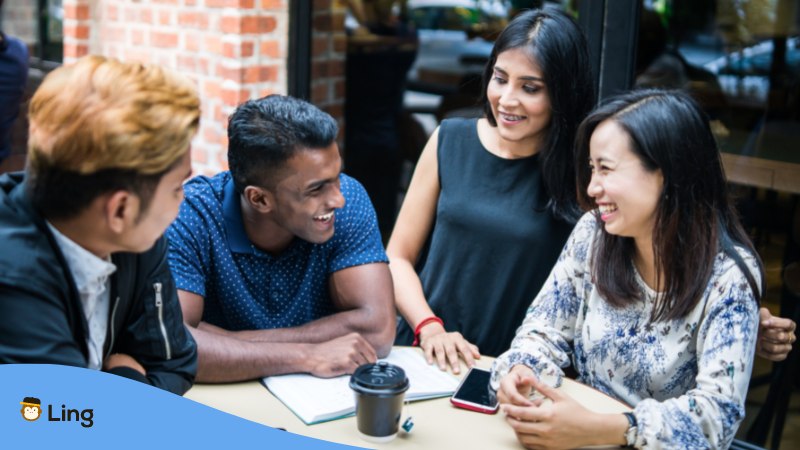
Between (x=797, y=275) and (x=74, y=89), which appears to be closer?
(x=74, y=89)

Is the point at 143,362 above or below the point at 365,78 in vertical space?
below

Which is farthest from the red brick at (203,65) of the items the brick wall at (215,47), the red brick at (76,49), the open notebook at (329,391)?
the open notebook at (329,391)

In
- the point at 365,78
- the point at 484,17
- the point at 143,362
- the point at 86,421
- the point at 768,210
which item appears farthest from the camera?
the point at 365,78

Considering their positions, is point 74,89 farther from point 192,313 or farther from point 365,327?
point 365,327

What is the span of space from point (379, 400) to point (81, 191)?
67 cm

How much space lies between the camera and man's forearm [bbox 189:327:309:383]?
6.84 feet

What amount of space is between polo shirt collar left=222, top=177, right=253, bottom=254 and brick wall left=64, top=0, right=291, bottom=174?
146 centimetres

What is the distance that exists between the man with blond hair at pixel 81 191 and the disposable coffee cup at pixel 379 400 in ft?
1.62

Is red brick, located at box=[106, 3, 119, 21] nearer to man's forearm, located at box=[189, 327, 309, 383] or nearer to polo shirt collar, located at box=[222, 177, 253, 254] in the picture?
polo shirt collar, located at box=[222, 177, 253, 254]

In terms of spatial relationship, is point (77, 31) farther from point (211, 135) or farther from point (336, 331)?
point (336, 331)

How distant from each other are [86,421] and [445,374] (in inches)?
34.6

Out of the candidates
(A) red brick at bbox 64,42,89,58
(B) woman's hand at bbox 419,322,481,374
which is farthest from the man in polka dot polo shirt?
(A) red brick at bbox 64,42,89,58

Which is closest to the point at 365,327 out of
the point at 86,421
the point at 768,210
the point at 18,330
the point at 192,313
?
the point at 192,313

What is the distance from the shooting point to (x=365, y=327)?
7.79 feet
